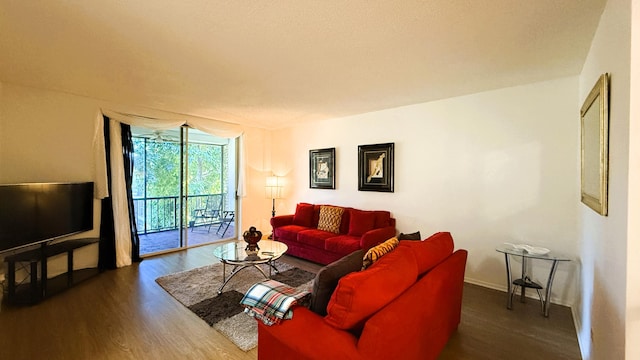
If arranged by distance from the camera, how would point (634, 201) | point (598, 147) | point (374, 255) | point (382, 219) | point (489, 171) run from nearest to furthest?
point (634, 201)
point (598, 147)
point (374, 255)
point (489, 171)
point (382, 219)

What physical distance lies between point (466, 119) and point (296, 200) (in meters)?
3.55

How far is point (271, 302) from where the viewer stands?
61.4 inches

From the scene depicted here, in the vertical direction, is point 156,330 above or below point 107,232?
below

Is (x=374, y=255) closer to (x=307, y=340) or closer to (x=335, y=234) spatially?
(x=307, y=340)

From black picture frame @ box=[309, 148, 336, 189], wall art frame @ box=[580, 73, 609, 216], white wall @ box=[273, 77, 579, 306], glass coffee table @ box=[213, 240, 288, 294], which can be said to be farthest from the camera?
black picture frame @ box=[309, 148, 336, 189]

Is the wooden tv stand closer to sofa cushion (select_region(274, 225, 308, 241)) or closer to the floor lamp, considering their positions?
sofa cushion (select_region(274, 225, 308, 241))

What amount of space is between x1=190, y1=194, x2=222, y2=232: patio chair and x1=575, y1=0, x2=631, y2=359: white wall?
5797 millimetres

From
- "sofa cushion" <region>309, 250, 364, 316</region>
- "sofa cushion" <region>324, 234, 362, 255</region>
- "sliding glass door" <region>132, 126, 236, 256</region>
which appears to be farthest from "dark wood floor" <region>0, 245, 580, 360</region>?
"sliding glass door" <region>132, 126, 236, 256</region>

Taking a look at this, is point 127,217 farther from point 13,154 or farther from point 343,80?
point 343,80

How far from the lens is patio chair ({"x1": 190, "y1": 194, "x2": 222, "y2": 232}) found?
5.91m

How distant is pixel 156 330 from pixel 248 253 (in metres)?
1.16

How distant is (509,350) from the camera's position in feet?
7.12

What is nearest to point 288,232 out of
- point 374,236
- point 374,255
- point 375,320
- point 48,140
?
point 374,236

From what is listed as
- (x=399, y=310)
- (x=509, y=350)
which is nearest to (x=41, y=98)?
(x=399, y=310)
